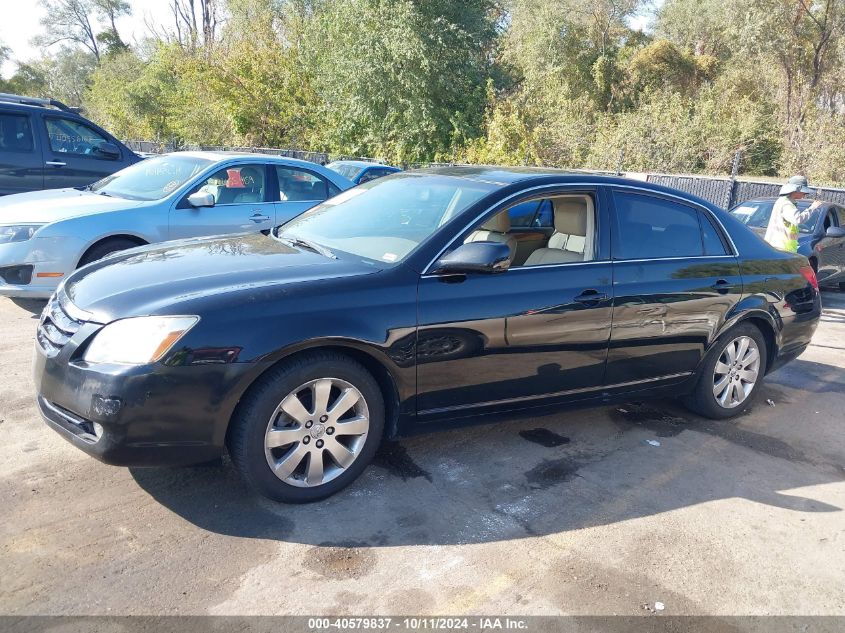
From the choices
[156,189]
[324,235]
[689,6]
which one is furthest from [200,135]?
[324,235]

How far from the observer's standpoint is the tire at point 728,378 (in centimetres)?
483

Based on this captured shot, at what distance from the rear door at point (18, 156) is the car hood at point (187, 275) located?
568 centimetres

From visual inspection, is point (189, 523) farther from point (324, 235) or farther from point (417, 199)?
point (417, 199)

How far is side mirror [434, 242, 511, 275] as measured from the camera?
141 inches

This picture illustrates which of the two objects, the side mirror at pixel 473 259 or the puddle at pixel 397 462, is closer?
the side mirror at pixel 473 259

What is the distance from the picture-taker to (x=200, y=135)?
33094 millimetres

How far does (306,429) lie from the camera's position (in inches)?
131

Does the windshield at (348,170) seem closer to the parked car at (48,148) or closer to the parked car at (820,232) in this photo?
the parked car at (48,148)

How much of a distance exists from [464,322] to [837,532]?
2.22 metres

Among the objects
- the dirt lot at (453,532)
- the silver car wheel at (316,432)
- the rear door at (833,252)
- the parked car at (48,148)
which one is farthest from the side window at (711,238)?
the parked car at (48,148)

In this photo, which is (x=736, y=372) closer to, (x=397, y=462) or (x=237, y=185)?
(x=397, y=462)

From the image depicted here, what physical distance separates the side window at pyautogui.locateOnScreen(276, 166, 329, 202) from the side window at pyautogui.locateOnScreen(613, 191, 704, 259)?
4223 mm

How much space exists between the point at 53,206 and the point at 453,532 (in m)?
5.24

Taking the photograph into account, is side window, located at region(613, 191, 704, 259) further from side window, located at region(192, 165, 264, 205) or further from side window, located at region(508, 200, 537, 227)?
side window, located at region(192, 165, 264, 205)
